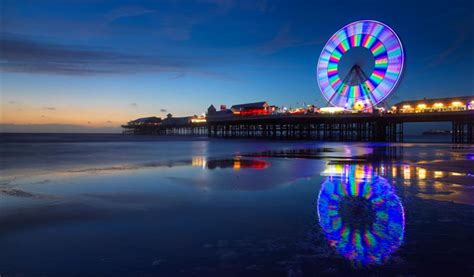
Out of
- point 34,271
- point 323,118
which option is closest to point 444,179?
point 34,271

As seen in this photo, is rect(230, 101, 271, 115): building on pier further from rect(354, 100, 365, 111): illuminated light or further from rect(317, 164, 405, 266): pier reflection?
rect(317, 164, 405, 266): pier reflection

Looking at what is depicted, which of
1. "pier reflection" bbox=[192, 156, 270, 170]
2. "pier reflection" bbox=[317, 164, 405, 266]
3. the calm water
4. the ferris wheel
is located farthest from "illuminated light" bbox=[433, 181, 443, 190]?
the ferris wheel

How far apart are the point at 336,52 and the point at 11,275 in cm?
5066

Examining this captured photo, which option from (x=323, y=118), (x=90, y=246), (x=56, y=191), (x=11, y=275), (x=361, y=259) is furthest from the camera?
(x=323, y=118)

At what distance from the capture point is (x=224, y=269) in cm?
423

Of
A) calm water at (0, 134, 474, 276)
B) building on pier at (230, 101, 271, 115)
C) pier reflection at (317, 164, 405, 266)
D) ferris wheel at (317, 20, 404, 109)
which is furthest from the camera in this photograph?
building on pier at (230, 101, 271, 115)

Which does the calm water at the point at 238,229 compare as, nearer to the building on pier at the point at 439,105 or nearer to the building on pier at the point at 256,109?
the building on pier at the point at 439,105

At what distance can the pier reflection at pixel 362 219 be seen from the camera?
479 centimetres

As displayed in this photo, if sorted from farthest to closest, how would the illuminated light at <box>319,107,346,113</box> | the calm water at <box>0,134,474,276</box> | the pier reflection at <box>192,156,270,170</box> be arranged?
the illuminated light at <box>319,107,346,113</box>
the pier reflection at <box>192,156,270,170</box>
the calm water at <box>0,134,474,276</box>

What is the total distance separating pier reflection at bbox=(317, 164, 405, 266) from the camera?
4.79 meters

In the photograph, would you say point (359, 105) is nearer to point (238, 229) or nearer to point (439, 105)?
point (439, 105)

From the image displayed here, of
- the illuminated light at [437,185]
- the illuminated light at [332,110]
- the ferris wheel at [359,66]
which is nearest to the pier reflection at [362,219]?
the illuminated light at [437,185]

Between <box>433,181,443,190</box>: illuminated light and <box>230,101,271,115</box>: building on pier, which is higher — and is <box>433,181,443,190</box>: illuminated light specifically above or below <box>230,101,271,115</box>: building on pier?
below

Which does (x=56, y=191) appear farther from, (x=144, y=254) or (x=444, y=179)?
(x=444, y=179)
